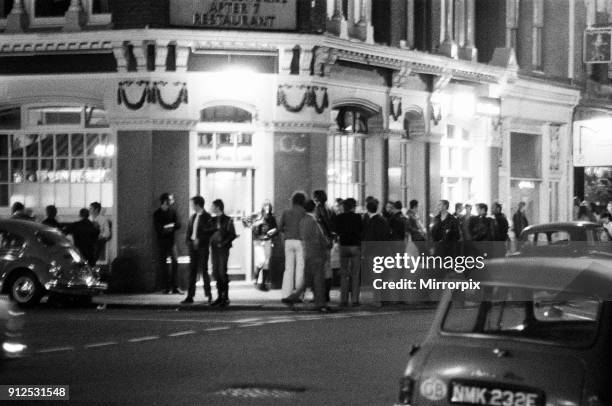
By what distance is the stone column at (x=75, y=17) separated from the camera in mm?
28062

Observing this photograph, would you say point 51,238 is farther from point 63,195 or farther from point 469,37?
point 469,37

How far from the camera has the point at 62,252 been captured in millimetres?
23375

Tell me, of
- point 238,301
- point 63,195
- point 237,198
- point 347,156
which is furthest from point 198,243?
point 347,156

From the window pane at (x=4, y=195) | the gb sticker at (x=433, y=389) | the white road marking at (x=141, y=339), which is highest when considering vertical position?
the window pane at (x=4, y=195)

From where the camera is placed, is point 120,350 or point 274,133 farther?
point 274,133

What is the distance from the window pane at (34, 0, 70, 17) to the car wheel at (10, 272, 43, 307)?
7.37m

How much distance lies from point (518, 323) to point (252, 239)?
19.9 metres

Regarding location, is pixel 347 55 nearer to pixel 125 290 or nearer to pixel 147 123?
pixel 147 123

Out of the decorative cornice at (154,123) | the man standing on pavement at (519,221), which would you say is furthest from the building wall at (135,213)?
the man standing on pavement at (519,221)

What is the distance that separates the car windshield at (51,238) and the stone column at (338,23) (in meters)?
8.55

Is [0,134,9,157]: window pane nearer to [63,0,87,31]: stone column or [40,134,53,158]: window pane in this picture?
[40,134,53,158]: window pane

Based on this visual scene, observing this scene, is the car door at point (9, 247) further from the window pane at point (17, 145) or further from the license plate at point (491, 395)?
the license plate at point (491, 395)

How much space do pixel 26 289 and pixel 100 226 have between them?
4764mm

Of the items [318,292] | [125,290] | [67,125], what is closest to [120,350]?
[318,292]
